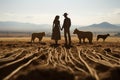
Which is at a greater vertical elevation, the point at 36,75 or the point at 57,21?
the point at 57,21

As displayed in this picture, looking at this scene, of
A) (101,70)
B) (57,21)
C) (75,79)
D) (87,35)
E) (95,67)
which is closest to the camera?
(75,79)

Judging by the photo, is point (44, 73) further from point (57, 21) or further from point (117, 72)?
point (57, 21)

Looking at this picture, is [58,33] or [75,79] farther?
[58,33]

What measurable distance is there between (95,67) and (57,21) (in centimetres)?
1117

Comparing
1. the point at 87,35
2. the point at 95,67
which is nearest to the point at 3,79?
the point at 95,67

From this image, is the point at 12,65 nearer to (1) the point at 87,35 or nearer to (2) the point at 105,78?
(2) the point at 105,78

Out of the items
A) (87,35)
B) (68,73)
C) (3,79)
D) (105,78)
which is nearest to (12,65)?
(3,79)

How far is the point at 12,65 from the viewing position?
7207 millimetres

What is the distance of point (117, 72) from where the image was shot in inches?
229

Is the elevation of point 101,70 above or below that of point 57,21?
below

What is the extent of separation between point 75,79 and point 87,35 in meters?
16.0

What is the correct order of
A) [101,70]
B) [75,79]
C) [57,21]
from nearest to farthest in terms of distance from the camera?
[75,79], [101,70], [57,21]

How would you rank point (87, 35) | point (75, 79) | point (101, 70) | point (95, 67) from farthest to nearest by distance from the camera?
point (87, 35)
point (95, 67)
point (101, 70)
point (75, 79)

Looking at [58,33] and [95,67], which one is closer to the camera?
[95,67]
